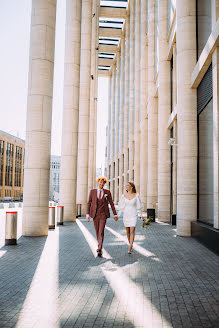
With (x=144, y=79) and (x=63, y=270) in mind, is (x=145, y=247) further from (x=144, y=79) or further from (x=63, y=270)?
(x=144, y=79)

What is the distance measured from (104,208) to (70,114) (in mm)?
12784

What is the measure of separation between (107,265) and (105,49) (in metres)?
55.8

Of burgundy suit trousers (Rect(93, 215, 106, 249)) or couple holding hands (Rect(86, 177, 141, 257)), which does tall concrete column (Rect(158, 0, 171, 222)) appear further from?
burgundy suit trousers (Rect(93, 215, 106, 249))

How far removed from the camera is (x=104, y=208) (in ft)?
27.6

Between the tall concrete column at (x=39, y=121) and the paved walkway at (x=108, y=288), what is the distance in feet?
9.58

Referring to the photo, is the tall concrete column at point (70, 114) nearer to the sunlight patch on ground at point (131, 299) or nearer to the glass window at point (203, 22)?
the glass window at point (203, 22)

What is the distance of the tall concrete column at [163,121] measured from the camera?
64.2ft

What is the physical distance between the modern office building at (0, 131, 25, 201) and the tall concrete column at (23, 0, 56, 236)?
63.8m

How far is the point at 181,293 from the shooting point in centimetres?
507

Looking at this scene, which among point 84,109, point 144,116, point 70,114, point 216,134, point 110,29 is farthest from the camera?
point 110,29

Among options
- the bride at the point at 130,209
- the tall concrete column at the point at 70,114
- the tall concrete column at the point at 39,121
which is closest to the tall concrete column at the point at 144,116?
the tall concrete column at the point at 70,114

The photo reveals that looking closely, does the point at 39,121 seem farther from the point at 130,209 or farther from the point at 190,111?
the point at 190,111

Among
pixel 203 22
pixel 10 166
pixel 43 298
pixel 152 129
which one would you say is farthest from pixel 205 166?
pixel 10 166

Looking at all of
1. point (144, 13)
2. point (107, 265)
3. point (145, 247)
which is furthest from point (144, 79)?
point (107, 265)
